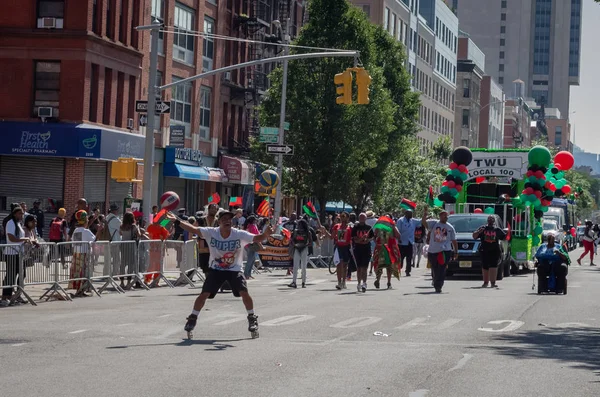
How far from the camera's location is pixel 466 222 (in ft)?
112

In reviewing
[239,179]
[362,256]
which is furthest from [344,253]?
[239,179]

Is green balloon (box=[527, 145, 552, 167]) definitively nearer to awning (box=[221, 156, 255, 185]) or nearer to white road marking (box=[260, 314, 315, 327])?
white road marking (box=[260, 314, 315, 327])

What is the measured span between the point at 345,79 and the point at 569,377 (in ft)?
61.2

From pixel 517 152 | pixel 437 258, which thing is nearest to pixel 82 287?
pixel 437 258

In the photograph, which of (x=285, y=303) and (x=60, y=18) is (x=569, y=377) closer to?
(x=285, y=303)

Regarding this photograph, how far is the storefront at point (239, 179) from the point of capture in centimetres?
5644

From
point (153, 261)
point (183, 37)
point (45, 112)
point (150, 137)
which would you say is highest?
point (183, 37)

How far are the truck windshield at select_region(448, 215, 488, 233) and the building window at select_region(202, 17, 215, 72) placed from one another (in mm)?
22126

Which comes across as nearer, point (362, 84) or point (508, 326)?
point (508, 326)

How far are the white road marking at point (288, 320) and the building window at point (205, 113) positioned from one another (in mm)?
35357

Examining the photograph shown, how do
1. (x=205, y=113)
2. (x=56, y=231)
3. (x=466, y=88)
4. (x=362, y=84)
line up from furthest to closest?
(x=466, y=88), (x=205, y=113), (x=56, y=231), (x=362, y=84)

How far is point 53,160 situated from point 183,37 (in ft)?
38.6

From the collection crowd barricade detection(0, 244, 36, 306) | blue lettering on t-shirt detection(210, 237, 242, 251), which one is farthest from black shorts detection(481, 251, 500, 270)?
blue lettering on t-shirt detection(210, 237, 242, 251)

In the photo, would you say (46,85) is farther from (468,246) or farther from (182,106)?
(468,246)
